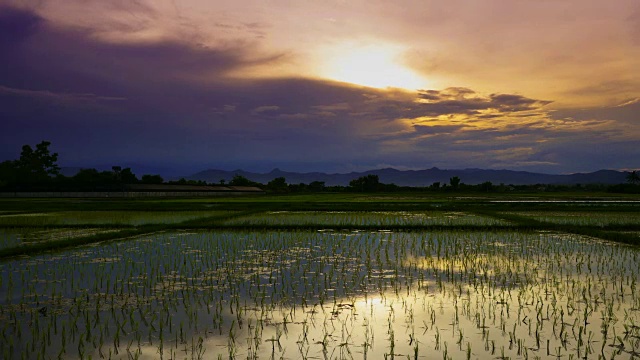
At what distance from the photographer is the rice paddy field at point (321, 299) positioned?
4.66 meters

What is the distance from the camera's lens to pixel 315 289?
7.06 meters

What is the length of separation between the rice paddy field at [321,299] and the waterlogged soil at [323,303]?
0.03 m

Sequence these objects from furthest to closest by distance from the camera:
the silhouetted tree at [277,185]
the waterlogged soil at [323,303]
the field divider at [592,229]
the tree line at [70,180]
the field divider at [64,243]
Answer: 1. the silhouetted tree at [277,185]
2. the tree line at [70,180]
3. the field divider at [592,229]
4. the field divider at [64,243]
5. the waterlogged soil at [323,303]

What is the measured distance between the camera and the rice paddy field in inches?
184

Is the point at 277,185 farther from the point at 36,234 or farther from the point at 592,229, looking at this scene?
the point at 592,229

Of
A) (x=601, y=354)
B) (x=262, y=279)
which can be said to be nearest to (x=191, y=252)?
(x=262, y=279)

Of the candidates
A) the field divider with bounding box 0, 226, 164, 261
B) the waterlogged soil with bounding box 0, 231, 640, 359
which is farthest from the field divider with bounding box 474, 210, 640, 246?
the field divider with bounding box 0, 226, 164, 261

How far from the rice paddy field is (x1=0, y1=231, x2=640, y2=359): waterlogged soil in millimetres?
25

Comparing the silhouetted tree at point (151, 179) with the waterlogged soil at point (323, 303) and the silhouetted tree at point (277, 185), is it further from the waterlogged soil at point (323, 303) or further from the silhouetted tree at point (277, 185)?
the waterlogged soil at point (323, 303)

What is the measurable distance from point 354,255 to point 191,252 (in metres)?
3.81

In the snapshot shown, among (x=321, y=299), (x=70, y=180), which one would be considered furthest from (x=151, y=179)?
(x=321, y=299)

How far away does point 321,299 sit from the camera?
252 inches

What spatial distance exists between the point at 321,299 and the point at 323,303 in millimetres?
186

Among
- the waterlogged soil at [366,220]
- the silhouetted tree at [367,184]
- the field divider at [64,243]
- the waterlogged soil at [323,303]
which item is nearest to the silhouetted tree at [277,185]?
the silhouetted tree at [367,184]
